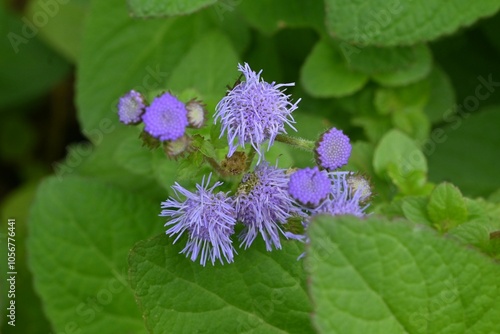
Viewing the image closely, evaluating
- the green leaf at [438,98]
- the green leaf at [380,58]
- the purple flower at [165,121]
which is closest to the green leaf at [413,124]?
the green leaf at [438,98]

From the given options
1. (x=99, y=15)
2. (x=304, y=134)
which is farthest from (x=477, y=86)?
(x=99, y=15)

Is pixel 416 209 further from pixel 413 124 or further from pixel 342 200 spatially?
pixel 413 124

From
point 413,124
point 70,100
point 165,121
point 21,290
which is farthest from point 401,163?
point 70,100

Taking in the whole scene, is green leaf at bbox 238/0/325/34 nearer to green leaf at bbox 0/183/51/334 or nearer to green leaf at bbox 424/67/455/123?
green leaf at bbox 424/67/455/123

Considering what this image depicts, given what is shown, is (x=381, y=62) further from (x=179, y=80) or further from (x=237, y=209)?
(x=237, y=209)

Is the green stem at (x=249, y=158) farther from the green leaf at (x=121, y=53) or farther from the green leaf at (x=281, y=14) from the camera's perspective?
the green leaf at (x=121, y=53)

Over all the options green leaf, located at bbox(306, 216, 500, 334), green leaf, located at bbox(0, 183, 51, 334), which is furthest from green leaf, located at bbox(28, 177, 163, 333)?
green leaf, located at bbox(306, 216, 500, 334)
